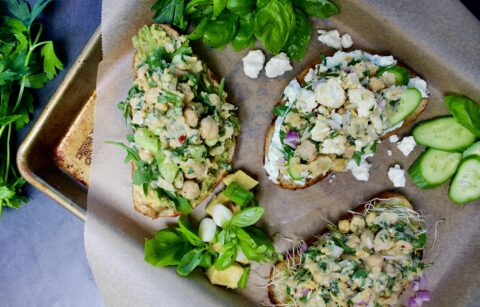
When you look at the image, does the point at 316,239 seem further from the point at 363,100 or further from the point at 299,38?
the point at 299,38

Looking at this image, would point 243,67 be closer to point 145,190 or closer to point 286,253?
point 145,190

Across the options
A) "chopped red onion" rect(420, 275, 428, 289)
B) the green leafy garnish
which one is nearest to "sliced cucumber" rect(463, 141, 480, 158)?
"chopped red onion" rect(420, 275, 428, 289)

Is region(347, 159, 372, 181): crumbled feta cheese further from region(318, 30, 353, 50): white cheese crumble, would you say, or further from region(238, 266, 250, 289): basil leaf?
region(238, 266, 250, 289): basil leaf

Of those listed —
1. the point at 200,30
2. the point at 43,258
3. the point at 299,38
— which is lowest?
the point at 43,258

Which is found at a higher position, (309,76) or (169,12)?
(169,12)

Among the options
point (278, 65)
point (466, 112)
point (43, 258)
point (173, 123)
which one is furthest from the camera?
point (43, 258)

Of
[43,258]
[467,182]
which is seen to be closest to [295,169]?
[467,182]
